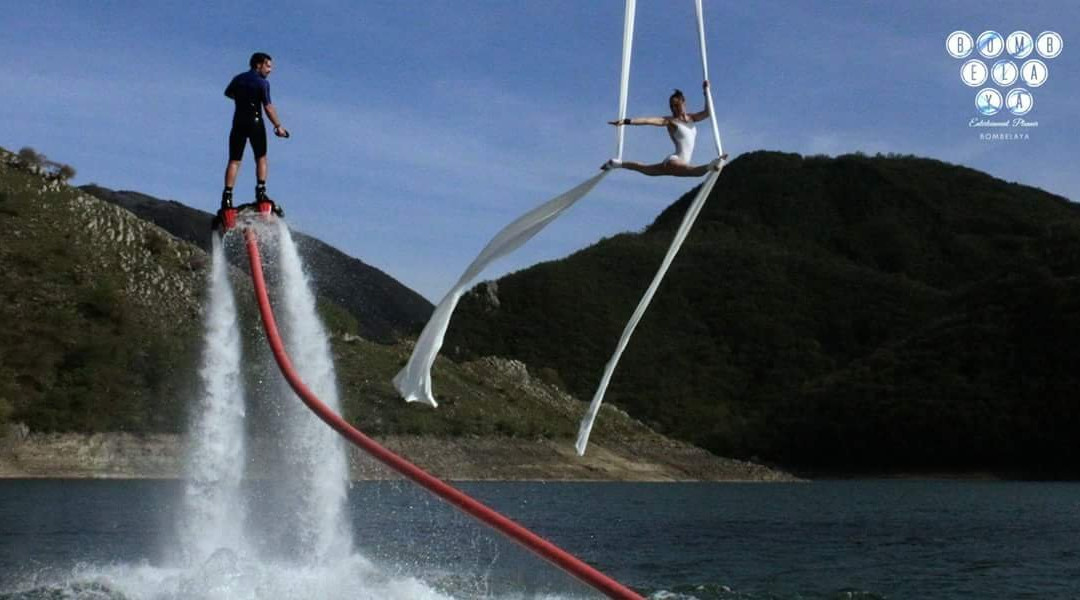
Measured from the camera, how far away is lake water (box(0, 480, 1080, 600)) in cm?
3806

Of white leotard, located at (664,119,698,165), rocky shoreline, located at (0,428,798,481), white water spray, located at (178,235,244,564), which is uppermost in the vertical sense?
white leotard, located at (664,119,698,165)

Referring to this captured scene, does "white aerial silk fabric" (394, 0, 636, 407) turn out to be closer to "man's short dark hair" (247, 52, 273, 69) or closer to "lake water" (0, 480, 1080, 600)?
"man's short dark hair" (247, 52, 273, 69)

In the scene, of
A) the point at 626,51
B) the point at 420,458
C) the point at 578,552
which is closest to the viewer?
the point at 626,51

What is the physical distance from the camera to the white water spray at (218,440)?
27.3 metres

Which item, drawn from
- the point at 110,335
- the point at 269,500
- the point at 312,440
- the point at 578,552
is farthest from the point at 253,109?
the point at 110,335

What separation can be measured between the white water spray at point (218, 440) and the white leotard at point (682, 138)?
1350cm

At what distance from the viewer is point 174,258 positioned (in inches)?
5910

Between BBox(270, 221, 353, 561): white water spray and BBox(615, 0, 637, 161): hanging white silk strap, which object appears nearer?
BBox(615, 0, 637, 161): hanging white silk strap

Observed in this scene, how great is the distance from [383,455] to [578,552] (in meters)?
46.8

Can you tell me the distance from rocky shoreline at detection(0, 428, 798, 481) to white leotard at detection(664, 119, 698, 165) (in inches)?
3050

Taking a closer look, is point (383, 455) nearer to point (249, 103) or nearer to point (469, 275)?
point (469, 275)

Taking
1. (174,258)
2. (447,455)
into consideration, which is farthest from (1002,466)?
(174,258)

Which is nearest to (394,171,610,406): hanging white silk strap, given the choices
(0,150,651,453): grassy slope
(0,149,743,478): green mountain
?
(0,149,743,478): green mountain

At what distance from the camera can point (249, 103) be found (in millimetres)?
18641
